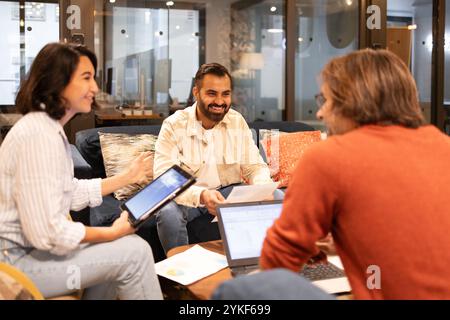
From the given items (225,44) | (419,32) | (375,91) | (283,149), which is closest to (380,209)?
(375,91)

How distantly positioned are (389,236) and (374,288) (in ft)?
0.48

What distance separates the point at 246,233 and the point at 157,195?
367 millimetres

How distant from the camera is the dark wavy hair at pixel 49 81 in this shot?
5.71 feet

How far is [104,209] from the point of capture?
3.08 metres

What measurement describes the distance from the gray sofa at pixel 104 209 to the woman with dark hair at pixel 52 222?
984 millimetres

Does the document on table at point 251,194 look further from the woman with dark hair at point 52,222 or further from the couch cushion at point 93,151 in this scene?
the couch cushion at point 93,151

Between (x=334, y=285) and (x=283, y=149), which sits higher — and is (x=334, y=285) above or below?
below

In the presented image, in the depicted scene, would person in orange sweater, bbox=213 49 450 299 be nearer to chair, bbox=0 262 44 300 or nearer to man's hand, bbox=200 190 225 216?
chair, bbox=0 262 44 300

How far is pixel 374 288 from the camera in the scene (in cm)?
133

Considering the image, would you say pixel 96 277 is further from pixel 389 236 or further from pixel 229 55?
pixel 229 55

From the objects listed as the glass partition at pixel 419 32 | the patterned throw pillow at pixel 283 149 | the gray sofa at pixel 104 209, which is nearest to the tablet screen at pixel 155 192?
the gray sofa at pixel 104 209

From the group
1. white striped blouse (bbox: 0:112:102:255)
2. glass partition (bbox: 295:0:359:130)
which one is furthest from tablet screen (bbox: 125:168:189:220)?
glass partition (bbox: 295:0:359:130)

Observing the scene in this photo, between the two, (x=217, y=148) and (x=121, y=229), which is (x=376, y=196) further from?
(x=217, y=148)
